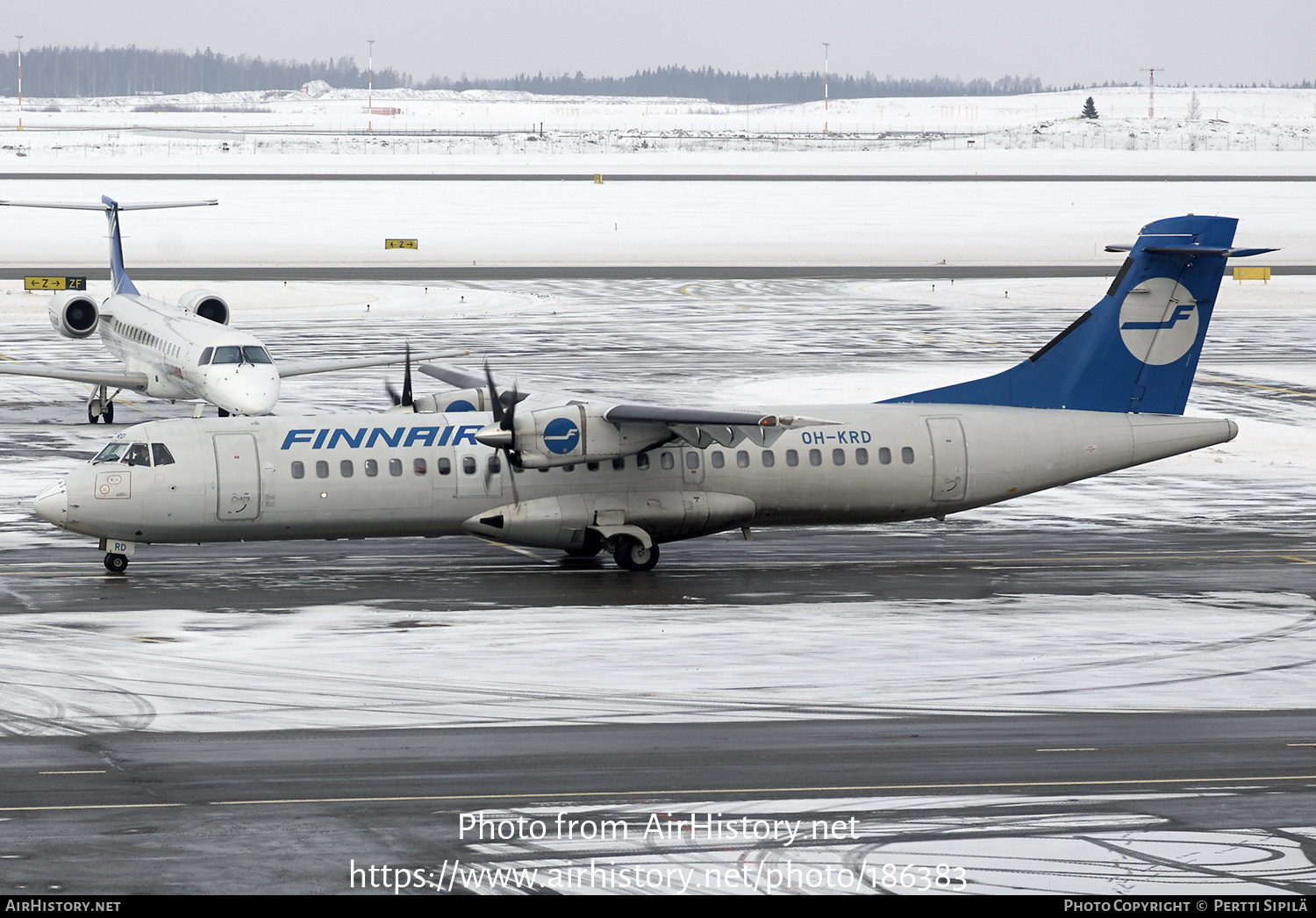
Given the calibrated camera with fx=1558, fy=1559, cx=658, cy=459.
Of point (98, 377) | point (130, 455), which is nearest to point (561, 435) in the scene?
point (130, 455)

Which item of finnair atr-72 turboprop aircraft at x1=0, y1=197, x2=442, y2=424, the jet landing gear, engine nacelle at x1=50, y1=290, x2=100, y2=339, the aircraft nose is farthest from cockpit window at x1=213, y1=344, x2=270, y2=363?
engine nacelle at x1=50, y1=290, x2=100, y2=339

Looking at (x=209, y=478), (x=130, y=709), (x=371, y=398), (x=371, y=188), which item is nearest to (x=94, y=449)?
(x=371, y=398)

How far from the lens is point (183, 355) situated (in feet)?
126

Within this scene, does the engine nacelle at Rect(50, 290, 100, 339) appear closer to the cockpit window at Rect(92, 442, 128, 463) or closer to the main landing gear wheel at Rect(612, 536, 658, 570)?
the cockpit window at Rect(92, 442, 128, 463)

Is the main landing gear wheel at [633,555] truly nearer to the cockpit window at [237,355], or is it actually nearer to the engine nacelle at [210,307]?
the cockpit window at [237,355]

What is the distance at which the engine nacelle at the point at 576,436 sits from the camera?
26.4 meters

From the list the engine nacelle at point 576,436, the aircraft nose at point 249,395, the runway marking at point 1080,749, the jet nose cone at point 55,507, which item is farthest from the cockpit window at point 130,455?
the runway marking at point 1080,749

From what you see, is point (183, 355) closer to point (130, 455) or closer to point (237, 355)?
point (237, 355)

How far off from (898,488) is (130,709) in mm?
14414

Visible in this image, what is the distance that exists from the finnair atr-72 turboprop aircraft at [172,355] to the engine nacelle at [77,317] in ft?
0.08

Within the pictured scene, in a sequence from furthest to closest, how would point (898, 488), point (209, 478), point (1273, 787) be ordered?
1. point (898, 488)
2. point (209, 478)
3. point (1273, 787)

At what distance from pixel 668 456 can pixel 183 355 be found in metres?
16.0

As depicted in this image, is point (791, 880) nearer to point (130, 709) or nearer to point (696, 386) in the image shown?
point (130, 709)

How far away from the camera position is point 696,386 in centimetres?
4734
